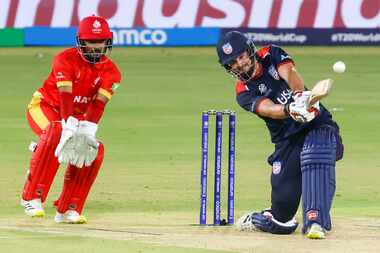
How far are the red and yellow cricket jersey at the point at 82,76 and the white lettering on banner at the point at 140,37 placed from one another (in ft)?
67.1

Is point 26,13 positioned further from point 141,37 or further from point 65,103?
point 65,103

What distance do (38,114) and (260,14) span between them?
20.5 m

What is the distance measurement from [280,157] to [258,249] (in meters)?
1.28

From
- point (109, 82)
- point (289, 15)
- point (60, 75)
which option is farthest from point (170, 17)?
point (60, 75)

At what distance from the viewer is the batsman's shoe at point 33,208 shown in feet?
36.1

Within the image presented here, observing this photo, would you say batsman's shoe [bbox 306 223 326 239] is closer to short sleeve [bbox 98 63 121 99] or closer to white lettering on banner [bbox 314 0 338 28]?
short sleeve [bbox 98 63 121 99]

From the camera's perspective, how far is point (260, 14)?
31500 mm

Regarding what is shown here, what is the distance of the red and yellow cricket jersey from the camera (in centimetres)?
1077

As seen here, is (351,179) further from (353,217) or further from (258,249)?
(258,249)

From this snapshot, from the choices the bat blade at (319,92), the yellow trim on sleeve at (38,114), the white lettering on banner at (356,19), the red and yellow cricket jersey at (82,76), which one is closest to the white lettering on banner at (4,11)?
the white lettering on banner at (356,19)

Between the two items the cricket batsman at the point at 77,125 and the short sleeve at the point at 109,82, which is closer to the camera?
the cricket batsman at the point at 77,125

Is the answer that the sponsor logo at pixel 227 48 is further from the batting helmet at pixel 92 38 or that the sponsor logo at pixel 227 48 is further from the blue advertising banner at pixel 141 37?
the blue advertising banner at pixel 141 37

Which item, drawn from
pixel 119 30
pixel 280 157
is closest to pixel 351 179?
pixel 280 157

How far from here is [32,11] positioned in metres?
31.1
